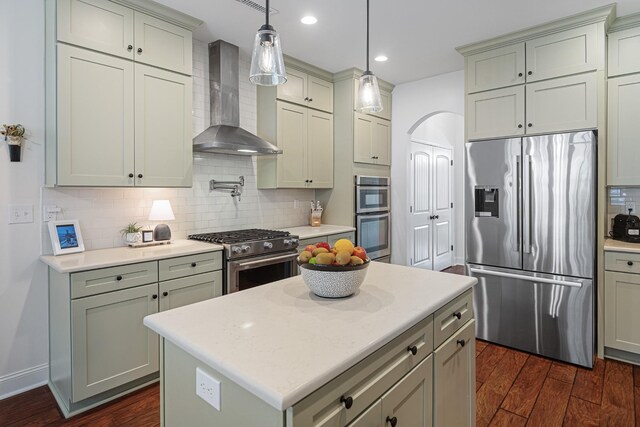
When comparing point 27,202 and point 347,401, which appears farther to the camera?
point 27,202

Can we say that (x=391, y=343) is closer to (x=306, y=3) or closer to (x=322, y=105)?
(x=306, y=3)

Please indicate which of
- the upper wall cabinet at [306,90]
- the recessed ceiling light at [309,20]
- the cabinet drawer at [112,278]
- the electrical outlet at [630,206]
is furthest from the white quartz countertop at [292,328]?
the upper wall cabinet at [306,90]

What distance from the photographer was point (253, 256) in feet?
10.2

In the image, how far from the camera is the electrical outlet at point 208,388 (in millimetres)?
1087

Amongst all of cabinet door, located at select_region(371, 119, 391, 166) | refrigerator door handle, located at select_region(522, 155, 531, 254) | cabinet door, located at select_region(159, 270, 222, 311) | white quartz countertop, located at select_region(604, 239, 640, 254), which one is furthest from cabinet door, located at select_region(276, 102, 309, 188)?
white quartz countertop, located at select_region(604, 239, 640, 254)

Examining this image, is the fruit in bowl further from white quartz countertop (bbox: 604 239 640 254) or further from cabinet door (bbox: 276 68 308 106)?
cabinet door (bbox: 276 68 308 106)

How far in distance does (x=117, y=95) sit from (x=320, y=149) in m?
2.22

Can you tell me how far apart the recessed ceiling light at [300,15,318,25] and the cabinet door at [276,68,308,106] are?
0.82 metres

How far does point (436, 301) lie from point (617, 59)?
9.53 ft

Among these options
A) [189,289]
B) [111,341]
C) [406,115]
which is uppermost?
[406,115]

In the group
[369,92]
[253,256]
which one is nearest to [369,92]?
[369,92]

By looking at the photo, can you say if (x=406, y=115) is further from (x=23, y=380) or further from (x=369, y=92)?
(x=23, y=380)

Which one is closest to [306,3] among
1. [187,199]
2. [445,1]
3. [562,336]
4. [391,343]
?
[445,1]

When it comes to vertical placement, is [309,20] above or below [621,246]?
above
